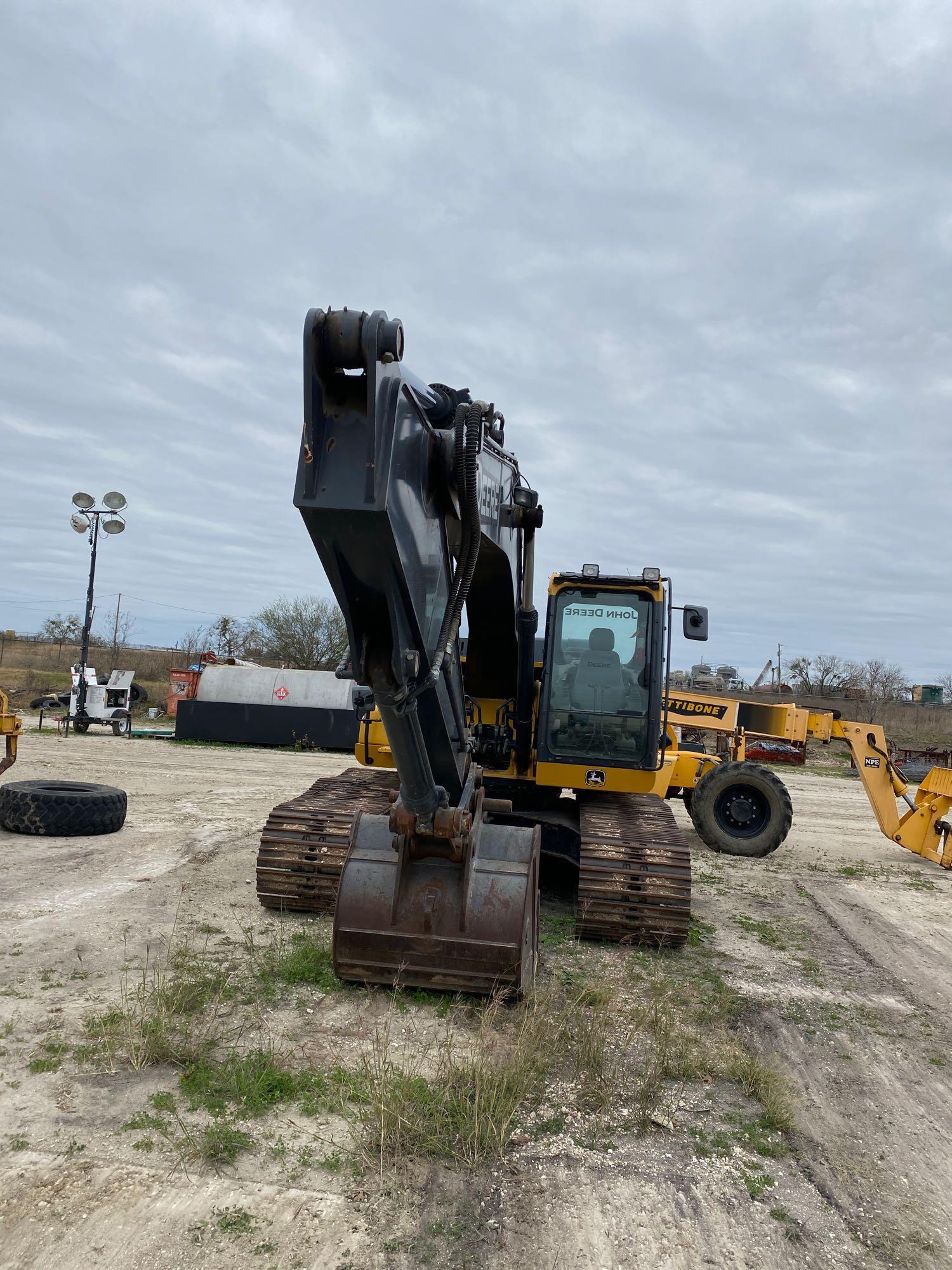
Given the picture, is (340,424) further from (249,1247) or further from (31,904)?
(31,904)

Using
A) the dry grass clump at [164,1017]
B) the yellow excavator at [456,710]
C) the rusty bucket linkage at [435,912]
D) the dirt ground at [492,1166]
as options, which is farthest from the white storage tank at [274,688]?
the rusty bucket linkage at [435,912]

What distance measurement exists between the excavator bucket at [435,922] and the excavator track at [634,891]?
1370 millimetres

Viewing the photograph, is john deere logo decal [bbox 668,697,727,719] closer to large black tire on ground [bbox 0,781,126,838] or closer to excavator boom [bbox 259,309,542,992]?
excavator boom [bbox 259,309,542,992]

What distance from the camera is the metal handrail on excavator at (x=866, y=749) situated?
11516 mm

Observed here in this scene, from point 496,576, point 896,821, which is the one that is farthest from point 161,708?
point 496,576

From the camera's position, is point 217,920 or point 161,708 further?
point 161,708

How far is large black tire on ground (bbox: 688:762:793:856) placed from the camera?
11523 millimetres

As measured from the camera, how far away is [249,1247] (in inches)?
114

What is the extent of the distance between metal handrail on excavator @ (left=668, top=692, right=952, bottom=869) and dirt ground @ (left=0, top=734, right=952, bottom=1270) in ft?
15.0

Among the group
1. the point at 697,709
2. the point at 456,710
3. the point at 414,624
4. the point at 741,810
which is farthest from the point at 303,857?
the point at 697,709

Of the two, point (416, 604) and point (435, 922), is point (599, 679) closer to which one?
point (435, 922)

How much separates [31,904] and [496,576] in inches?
173

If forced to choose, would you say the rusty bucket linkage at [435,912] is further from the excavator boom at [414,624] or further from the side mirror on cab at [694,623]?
the side mirror on cab at [694,623]

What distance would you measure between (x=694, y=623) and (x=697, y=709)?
229 inches
